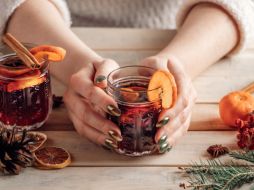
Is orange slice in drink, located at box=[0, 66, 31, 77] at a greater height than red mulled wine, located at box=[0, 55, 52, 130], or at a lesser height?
greater

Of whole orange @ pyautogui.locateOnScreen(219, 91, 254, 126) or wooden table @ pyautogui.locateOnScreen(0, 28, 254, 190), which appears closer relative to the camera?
wooden table @ pyautogui.locateOnScreen(0, 28, 254, 190)

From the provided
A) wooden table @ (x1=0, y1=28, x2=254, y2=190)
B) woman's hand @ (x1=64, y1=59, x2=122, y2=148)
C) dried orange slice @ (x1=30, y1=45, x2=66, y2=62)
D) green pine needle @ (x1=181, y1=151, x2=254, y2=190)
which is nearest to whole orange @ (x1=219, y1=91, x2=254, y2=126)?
wooden table @ (x1=0, y1=28, x2=254, y2=190)

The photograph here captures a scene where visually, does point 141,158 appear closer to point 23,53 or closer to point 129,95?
point 129,95

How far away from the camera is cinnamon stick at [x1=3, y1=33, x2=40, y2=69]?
3.52 feet

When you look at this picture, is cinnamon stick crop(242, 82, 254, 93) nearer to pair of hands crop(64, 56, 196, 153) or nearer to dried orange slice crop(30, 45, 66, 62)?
pair of hands crop(64, 56, 196, 153)

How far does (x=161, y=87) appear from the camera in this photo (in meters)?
1.04

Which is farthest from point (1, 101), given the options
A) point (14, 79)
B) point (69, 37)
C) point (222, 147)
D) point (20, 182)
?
point (222, 147)

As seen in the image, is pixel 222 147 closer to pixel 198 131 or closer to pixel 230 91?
pixel 198 131

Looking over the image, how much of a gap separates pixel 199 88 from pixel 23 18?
1.48 ft

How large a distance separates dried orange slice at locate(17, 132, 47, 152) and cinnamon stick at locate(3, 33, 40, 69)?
0.43 feet

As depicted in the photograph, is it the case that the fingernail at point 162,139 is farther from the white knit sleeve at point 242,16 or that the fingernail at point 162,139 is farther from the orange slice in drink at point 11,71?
the white knit sleeve at point 242,16

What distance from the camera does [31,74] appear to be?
1.09 metres

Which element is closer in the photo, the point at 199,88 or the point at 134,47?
the point at 199,88

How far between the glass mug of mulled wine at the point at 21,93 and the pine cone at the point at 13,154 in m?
0.07
